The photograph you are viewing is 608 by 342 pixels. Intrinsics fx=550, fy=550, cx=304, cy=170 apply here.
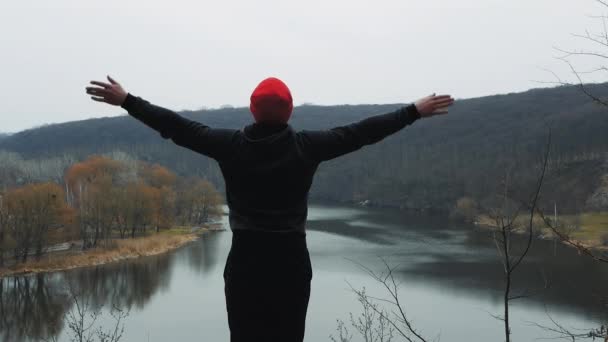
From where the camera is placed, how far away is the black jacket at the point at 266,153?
1.16 meters

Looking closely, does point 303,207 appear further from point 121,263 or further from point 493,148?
point 493,148

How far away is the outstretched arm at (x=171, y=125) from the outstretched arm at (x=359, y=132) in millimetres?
178

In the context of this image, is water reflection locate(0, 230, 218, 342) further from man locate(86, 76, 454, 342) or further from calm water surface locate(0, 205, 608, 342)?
man locate(86, 76, 454, 342)

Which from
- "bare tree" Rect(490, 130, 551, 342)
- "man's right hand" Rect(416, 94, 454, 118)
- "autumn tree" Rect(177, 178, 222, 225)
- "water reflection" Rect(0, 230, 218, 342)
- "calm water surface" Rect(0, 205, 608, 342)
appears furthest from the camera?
"autumn tree" Rect(177, 178, 222, 225)

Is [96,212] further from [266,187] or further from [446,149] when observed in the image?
[446,149]

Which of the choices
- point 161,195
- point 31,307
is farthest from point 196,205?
point 31,307

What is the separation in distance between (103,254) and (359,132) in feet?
65.1

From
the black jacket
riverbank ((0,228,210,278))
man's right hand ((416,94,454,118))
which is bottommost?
riverbank ((0,228,210,278))

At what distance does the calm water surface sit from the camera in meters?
10.9

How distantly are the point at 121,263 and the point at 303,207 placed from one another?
61.9ft

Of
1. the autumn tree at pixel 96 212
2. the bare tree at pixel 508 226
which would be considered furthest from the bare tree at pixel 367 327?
the autumn tree at pixel 96 212

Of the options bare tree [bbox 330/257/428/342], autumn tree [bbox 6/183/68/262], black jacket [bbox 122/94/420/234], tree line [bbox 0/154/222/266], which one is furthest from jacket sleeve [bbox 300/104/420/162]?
autumn tree [bbox 6/183/68/262]

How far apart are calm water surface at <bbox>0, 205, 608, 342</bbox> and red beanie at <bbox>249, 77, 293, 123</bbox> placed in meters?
6.74

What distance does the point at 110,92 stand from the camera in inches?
47.4
